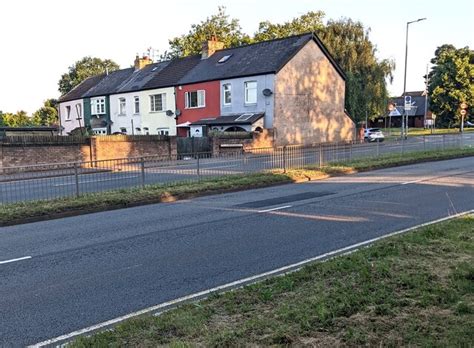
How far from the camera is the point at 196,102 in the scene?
39281mm

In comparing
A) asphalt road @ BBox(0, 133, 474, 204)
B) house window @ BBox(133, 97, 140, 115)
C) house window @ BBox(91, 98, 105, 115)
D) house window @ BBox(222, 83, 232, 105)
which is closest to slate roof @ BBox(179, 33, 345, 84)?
house window @ BBox(222, 83, 232, 105)

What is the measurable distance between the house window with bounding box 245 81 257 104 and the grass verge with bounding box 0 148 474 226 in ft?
50.9

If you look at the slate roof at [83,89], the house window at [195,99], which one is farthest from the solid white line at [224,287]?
the slate roof at [83,89]

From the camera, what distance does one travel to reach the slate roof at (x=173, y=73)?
4166 centimetres

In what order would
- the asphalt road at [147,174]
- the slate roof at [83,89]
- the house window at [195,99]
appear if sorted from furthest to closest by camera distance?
the slate roof at [83,89], the house window at [195,99], the asphalt road at [147,174]

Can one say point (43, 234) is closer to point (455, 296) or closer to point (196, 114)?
point (455, 296)

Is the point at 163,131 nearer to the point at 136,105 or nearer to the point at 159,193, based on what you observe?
the point at 136,105

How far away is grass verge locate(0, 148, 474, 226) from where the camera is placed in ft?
35.6

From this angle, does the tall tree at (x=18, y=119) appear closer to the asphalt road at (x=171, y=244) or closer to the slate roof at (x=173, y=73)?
the slate roof at (x=173, y=73)

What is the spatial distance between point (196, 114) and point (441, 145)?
801 inches

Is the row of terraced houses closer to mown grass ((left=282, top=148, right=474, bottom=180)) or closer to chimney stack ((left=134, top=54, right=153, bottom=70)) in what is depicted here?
chimney stack ((left=134, top=54, right=153, bottom=70))

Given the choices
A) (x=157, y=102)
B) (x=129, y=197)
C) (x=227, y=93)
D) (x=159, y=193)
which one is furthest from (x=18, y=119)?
(x=129, y=197)

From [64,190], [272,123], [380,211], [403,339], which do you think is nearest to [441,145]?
[272,123]

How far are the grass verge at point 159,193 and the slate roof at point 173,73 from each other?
25097 millimetres
